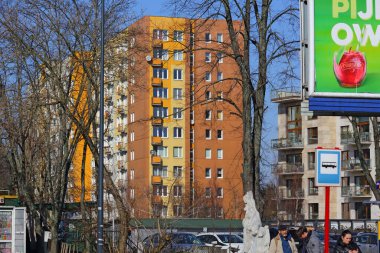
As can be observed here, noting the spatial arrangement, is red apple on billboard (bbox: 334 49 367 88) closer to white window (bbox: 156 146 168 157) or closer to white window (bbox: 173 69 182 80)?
white window (bbox: 173 69 182 80)

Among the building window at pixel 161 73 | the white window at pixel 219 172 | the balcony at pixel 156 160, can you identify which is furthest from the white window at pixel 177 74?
the white window at pixel 219 172

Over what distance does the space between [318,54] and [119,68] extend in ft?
65.6

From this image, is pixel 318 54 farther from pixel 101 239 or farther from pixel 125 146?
pixel 125 146

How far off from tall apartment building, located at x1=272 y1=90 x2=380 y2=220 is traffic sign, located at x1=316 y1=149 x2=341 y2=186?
63330 millimetres

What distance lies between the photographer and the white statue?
2091cm

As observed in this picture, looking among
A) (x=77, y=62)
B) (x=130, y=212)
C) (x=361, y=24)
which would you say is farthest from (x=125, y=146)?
(x=361, y=24)

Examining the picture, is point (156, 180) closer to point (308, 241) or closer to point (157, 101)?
point (157, 101)

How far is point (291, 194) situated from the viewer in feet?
294

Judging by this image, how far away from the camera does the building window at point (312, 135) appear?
287ft

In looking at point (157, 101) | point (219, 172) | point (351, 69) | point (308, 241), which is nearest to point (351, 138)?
point (219, 172)

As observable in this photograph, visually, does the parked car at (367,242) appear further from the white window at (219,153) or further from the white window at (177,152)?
the white window at (177,152)

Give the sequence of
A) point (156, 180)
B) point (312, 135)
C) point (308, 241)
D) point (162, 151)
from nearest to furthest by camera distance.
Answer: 1. point (308, 241)
2. point (312, 135)
3. point (156, 180)
4. point (162, 151)

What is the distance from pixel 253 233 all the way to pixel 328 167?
7.75 metres

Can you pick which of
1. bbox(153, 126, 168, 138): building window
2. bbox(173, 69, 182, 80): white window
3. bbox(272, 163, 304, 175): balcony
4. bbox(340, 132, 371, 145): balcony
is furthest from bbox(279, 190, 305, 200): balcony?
bbox(173, 69, 182, 80): white window
